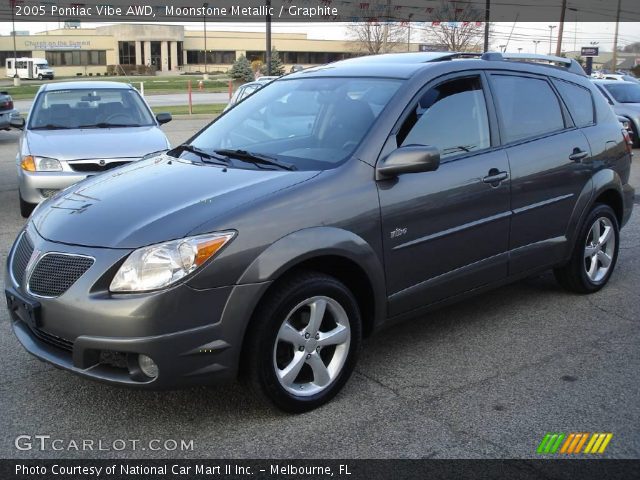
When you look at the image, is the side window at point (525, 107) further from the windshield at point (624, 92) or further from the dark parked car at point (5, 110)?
the windshield at point (624, 92)

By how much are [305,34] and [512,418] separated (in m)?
90.3

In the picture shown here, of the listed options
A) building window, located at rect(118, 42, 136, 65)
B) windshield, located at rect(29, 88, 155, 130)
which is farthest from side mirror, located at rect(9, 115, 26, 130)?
building window, located at rect(118, 42, 136, 65)

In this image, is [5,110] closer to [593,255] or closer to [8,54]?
[593,255]

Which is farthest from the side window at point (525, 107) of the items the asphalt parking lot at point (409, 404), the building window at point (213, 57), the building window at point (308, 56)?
the building window at point (213, 57)

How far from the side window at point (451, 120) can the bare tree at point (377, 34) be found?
122ft

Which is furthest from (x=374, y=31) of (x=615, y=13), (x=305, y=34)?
(x=305, y=34)

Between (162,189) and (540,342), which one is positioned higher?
(162,189)

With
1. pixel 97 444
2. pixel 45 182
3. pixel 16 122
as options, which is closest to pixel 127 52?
pixel 16 122

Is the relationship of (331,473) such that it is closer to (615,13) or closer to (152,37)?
(615,13)

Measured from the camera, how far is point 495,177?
4.53 metres

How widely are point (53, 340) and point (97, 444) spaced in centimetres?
55

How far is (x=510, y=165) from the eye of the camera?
4.67 meters

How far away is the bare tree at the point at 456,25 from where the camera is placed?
41.7 meters

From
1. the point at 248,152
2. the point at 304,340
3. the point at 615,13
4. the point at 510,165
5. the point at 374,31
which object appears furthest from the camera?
the point at 615,13
